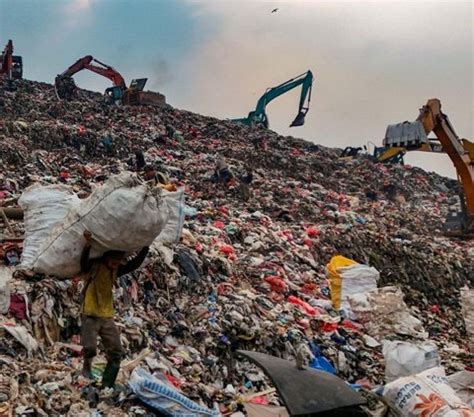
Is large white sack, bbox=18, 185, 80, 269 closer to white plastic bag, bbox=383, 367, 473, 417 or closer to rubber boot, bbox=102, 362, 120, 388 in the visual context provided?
rubber boot, bbox=102, 362, 120, 388

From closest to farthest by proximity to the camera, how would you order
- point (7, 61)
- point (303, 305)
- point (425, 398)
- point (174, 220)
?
point (425, 398), point (174, 220), point (303, 305), point (7, 61)

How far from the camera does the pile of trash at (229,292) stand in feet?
13.7

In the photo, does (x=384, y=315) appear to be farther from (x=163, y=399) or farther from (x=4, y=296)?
(x=4, y=296)

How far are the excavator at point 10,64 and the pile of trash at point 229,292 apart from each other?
5181 millimetres

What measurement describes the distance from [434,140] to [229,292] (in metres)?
5.89

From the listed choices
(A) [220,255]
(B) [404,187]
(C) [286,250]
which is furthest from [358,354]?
(B) [404,187]

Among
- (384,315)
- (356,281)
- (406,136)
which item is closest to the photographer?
(384,315)

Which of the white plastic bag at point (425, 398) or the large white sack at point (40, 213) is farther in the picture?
the large white sack at point (40, 213)

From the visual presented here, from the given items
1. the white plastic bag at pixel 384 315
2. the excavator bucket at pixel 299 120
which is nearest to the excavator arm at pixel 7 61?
the excavator bucket at pixel 299 120

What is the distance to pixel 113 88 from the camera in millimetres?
21312

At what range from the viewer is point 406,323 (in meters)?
6.69

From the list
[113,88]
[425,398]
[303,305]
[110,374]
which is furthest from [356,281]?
[113,88]

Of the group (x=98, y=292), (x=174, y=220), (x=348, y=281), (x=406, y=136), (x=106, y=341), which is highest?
(x=406, y=136)

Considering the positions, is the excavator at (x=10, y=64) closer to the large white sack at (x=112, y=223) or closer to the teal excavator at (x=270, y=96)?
the teal excavator at (x=270, y=96)
